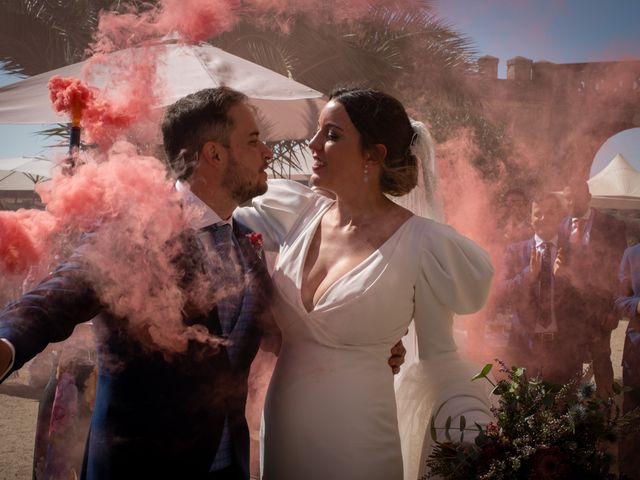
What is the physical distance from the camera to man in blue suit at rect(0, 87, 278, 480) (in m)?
1.87

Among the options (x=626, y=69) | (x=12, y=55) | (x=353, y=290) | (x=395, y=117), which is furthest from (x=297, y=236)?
(x=12, y=55)

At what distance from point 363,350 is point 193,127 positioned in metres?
1.10

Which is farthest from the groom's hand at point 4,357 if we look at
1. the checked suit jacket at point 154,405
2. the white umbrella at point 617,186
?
the white umbrella at point 617,186

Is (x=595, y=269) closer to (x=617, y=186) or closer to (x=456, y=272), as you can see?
(x=456, y=272)

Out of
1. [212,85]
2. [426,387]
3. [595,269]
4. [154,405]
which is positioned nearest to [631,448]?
[595,269]

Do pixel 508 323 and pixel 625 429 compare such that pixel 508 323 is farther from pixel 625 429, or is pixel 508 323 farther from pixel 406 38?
pixel 406 38

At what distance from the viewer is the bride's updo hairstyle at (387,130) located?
2.80 meters

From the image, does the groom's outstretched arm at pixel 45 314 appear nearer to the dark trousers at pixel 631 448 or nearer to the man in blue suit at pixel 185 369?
the man in blue suit at pixel 185 369

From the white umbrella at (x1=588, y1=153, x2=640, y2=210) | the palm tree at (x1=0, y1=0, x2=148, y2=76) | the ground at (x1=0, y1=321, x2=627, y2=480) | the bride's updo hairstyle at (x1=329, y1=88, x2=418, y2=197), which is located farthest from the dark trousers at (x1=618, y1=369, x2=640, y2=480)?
the white umbrella at (x1=588, y1=153, x2=640, y2=210)

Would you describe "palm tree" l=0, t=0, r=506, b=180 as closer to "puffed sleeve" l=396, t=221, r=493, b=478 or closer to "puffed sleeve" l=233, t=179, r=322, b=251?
"puffed sleeve" l=233, t=179, r=322, b=251

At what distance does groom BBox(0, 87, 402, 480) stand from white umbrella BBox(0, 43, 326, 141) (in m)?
2.58

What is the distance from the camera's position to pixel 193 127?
2428mm

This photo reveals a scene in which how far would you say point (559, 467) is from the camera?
6.22ft

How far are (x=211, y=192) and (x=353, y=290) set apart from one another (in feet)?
2.23
